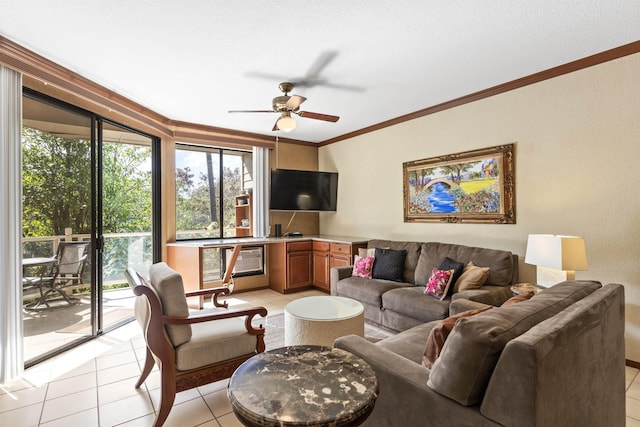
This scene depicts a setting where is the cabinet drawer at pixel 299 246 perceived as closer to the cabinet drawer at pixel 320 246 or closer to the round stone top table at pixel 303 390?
the cabinet drawer at pixel 320 246

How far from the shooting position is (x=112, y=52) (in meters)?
2.57

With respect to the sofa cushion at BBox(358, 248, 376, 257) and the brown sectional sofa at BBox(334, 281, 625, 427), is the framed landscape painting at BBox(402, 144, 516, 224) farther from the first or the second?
the brown sectional sofa at BBox(334, 281, 625, 427)

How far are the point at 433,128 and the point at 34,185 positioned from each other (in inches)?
172

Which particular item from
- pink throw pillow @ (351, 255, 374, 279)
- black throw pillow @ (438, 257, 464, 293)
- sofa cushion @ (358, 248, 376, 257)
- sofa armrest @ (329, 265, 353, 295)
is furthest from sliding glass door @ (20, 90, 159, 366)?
black throw pillow @ (438, 257, 464, 293)

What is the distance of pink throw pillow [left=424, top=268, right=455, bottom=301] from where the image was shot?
10.0 feet

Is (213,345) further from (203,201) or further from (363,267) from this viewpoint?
(203,201)

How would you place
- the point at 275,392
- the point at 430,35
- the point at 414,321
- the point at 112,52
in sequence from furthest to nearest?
the point at 414,321 → the point at 112,52 → the point at 430,35 → the point at 275,392

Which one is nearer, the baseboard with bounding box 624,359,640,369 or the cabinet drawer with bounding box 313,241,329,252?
the baseboard with bounding box 624,359,640,369

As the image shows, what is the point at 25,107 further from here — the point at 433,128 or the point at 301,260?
the point at 433,128

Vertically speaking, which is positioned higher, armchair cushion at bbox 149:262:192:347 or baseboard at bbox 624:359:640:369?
armchair cushion at bbox 149:262:192:347

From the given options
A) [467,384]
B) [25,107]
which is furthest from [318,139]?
[467,384]

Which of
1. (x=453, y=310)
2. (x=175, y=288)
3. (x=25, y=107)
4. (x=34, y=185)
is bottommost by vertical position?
(x=453, y=310)

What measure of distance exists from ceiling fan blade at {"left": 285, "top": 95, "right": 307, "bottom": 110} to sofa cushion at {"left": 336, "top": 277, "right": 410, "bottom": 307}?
7.09 ft

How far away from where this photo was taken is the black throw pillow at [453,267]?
10.2 feet
